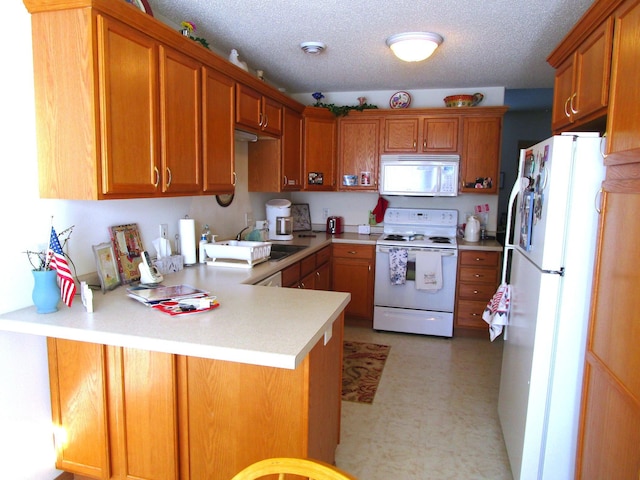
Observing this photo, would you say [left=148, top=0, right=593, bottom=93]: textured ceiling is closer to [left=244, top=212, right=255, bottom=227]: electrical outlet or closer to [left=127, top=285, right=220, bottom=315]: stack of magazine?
[left=244, top=212, right=255, bottom=227]: electrical outlet

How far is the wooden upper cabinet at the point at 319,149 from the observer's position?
4.35 metres

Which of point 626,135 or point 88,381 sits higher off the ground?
point 626,135

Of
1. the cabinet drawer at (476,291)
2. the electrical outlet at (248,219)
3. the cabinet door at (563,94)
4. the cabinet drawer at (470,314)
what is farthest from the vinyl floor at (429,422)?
the cabinet door at (563,94)

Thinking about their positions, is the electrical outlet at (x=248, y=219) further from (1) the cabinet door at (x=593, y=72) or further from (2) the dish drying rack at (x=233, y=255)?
(1) the cabinet door at (x=593, y=72)

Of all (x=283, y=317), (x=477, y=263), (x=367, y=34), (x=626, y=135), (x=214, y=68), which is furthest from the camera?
(x=477, y=263)

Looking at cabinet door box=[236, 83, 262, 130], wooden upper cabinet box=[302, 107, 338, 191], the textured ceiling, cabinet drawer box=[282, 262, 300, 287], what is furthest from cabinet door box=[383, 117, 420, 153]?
cabinet drawer box=[282, 262, 300, 287]

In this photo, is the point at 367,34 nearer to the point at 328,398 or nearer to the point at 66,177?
the point at 66,177

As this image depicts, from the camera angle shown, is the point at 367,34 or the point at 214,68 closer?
the point at 214,68

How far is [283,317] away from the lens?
5.77 ft

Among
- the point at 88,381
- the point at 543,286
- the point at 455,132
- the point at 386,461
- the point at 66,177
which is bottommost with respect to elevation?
the point at 386,461

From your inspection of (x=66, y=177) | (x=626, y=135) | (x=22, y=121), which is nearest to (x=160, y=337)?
(x=66, y=177)

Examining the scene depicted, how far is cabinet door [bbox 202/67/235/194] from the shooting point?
8.34 ft

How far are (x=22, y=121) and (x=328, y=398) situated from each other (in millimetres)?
1776

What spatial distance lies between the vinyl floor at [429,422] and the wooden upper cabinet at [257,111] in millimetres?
2052
